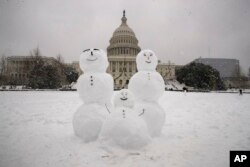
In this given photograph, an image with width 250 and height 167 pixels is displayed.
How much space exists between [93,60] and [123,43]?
75420mm

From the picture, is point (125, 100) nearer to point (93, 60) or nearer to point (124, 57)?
point (93, 60)

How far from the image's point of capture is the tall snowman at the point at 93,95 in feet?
18.1

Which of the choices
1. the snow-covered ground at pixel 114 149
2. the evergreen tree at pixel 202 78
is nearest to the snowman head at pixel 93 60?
the snow-covered ground at pixel 114 149

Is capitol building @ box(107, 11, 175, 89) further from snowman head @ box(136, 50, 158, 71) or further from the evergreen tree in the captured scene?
snowman head @ box(136, 50, 158, 71)

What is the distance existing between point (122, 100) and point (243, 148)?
319cm

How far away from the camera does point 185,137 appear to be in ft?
20.7

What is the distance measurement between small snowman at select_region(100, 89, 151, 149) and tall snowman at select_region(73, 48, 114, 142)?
36 cm

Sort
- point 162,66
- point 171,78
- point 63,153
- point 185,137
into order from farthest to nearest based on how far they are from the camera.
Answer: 1. point 162,66
2. point 171,78
3. point 185,137
4. point 63,153

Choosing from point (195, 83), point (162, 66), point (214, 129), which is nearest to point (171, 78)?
point (162, 66)

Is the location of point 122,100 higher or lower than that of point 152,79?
lower

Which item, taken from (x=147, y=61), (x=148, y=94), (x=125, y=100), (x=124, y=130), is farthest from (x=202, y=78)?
(x=124, y=130)

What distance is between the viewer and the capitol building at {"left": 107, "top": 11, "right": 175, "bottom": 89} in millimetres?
76938

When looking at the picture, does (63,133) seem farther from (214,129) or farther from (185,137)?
(214,129)

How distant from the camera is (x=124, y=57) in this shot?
254 ft
